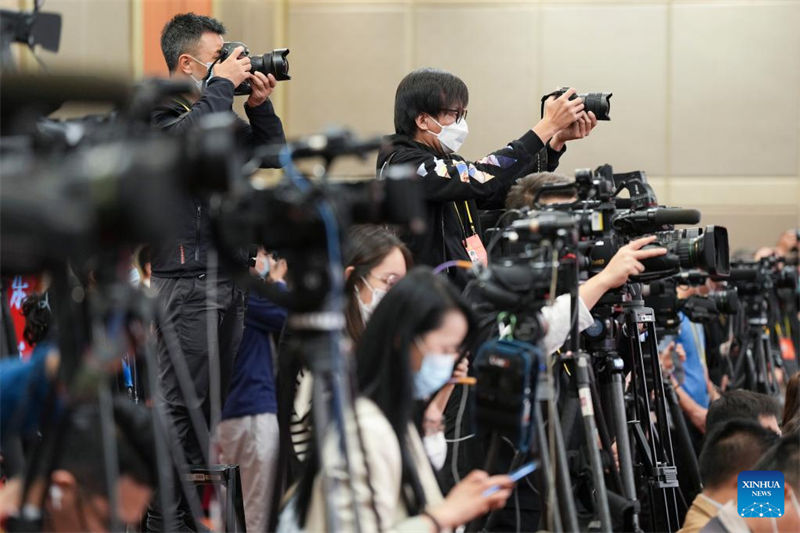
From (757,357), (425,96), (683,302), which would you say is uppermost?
(425,96)

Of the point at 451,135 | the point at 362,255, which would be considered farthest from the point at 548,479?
the point at 451,135

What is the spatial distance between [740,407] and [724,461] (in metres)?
0.59

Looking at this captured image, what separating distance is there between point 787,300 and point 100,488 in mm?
4770

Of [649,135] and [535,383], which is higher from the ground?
[649,135]

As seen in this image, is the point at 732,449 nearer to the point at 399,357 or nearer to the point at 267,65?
the point at 399,357

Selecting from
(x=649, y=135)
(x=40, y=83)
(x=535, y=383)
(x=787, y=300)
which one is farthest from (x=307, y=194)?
(x=649, y=135)

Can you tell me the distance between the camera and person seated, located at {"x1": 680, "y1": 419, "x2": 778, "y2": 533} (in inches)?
122

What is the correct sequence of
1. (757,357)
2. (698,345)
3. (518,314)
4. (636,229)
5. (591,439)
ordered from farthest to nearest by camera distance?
(757,357)
(698,345)
(636,229)
(591,439)
(518,314)

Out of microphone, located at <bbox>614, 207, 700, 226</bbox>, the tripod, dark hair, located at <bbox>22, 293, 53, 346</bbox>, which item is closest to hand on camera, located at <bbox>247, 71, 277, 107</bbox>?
dark hair, located at <bbox>22, 293, 53, 346</bbox>

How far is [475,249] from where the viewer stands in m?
3.38

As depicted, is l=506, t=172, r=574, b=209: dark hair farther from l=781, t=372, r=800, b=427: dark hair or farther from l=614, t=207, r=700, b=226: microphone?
l=781, t=372, r=800, b=427: dark hair

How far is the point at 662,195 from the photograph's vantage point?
23.0ft

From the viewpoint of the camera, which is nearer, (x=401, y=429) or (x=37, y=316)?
(x=401, y=429)

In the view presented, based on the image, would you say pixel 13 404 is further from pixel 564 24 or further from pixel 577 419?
pixel 564 24
